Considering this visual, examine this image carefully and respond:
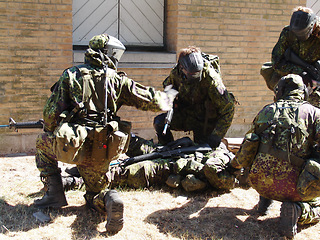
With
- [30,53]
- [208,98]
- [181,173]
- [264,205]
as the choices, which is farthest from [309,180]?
[30,53]

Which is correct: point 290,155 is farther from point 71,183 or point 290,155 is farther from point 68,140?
point 71,183

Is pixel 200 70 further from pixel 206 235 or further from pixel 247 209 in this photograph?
pixel 206 235

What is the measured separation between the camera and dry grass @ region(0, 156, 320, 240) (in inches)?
149

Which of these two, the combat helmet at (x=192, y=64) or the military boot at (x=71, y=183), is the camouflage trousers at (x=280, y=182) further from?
the military boot at (x=71, y=183)

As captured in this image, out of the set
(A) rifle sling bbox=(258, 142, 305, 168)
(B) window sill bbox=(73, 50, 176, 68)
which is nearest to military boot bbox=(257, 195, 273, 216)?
(A) rifle sling bbox=(258, 142, 305, 168)

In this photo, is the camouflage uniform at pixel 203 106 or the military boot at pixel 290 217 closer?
the military boot at pixel 290 217

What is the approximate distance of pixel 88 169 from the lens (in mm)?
3936

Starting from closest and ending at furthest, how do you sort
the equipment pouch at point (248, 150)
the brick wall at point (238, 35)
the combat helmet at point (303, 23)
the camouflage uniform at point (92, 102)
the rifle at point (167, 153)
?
the camouflage uniform at point (92, 102)
the equipment pouch at point (248, 150)
the rifle at point (167, 153)
the combat helmet at point (303, 23)
the brick wall at point (238, 35)

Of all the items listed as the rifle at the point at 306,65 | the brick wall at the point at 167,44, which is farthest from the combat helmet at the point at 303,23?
the brick wall at the point at 167,44

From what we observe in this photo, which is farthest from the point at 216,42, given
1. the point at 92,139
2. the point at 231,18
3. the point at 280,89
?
the point at 92,139

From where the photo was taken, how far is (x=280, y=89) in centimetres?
397

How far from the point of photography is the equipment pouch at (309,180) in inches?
139

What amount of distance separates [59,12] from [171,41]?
204 cm

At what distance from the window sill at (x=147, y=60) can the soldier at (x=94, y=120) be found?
272cm
